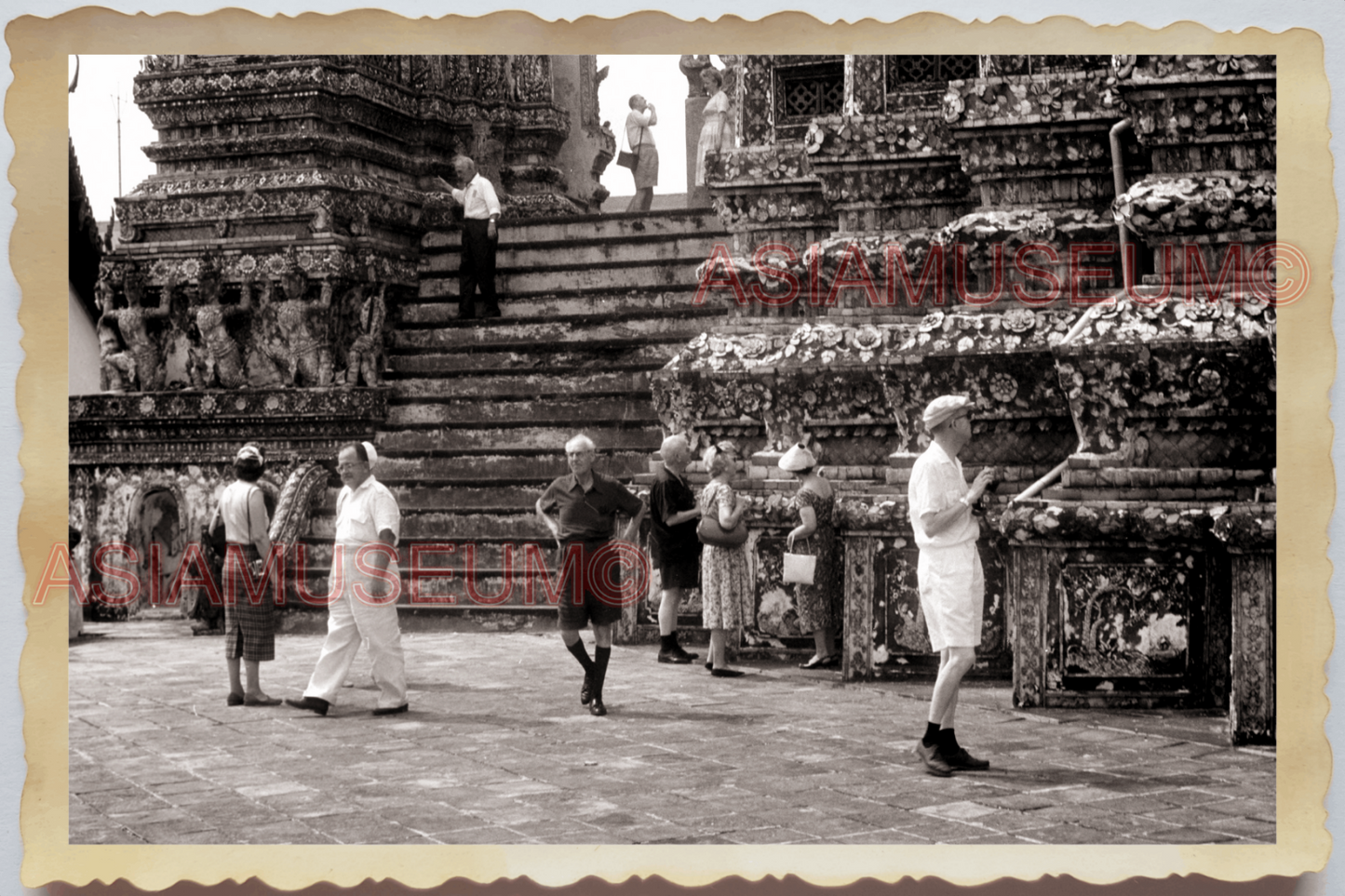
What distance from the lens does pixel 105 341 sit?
1486 cm

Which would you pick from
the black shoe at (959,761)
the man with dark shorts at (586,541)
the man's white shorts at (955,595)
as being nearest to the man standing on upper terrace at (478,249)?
the man with dark shorts at (586,541)

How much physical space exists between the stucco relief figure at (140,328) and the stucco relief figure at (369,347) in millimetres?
1653

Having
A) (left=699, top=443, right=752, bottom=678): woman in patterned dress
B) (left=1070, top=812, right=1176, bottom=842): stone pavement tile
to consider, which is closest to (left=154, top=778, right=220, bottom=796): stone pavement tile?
(left=1070, top=812, right=1176, bottom=842): stone pavement tile

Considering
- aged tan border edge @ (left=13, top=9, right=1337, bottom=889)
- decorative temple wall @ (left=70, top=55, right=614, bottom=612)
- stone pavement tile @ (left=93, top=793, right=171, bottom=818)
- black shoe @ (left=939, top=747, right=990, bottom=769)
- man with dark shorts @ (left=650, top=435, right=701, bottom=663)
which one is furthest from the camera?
decorative temple wall @ (left=70, top=55, right=614, bottom=612)

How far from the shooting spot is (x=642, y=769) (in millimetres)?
7371

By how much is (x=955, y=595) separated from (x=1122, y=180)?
270 centimetres

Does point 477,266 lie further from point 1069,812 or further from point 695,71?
point 1069,812

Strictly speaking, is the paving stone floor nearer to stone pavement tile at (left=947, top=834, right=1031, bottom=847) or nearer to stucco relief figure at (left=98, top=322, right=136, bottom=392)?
stone pavement tile at (left=947, top=834, right=1031, bottom=847)

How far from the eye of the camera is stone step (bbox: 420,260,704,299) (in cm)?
1511

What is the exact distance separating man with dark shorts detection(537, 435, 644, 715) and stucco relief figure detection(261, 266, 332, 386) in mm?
5741

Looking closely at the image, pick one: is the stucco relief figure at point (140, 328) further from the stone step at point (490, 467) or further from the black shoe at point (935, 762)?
the black shoe at point (935, 762)

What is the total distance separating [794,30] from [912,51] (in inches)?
16.8

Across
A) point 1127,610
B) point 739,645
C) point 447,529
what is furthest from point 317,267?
point 1127,610

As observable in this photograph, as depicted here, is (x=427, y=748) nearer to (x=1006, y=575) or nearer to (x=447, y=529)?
(x=1006, y=575)
